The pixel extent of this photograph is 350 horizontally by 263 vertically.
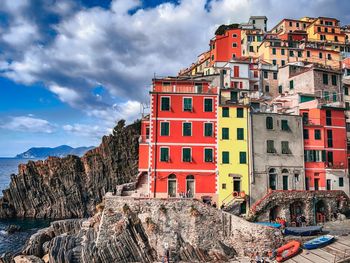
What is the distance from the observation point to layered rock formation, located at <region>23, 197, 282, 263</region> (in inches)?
1254

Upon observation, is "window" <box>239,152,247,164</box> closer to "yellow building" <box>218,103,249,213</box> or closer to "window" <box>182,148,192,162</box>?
"yellow building" <box>218,103,249,213</box>

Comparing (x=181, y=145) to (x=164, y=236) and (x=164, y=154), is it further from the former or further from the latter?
(x=164, y=236)

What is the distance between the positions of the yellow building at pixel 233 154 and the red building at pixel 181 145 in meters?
0.93

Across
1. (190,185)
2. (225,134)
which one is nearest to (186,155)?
(190,185)

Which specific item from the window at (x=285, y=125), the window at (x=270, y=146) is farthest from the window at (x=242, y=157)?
the window at (x=285, y=125)

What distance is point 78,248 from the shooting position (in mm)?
33656

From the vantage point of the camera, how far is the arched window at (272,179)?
1564 inches

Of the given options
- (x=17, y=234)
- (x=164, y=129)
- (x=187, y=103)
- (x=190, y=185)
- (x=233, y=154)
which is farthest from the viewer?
(x=17, y=234)

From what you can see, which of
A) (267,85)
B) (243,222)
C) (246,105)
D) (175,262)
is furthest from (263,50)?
(175,262)

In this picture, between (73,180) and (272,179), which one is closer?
(272,179)

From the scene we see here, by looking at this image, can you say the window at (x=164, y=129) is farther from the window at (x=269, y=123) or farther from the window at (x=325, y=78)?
the window at (x=325, y=78)

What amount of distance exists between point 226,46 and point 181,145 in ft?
164

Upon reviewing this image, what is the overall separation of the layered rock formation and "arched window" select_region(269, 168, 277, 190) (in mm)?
8408

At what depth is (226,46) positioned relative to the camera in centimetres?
8119
